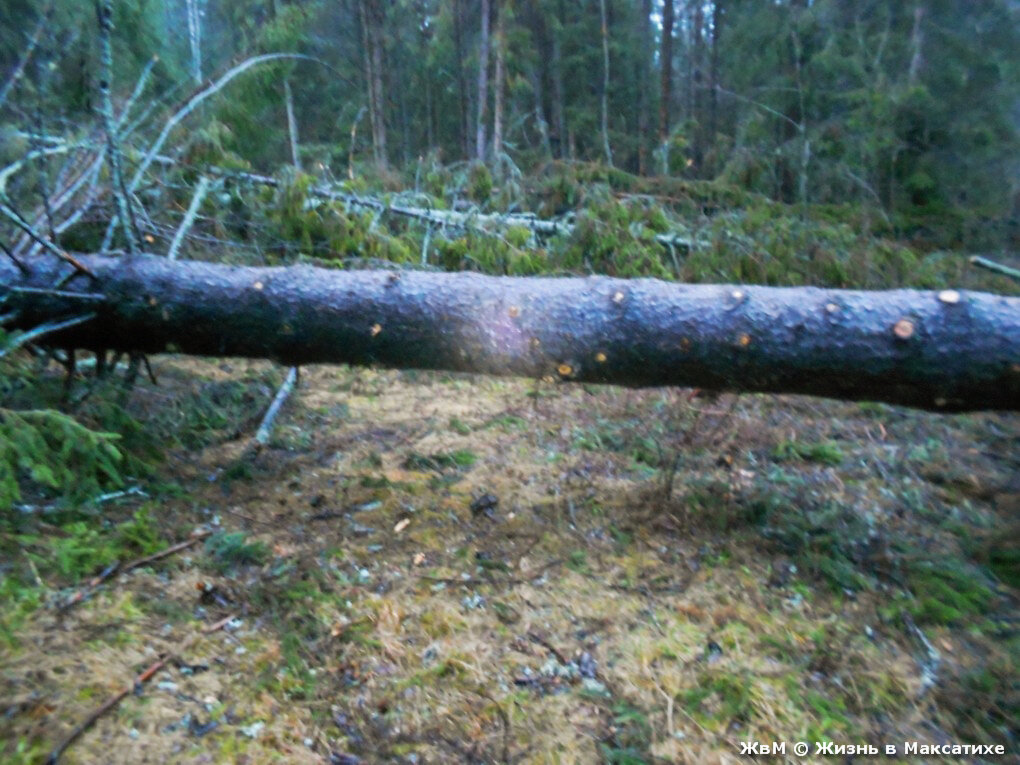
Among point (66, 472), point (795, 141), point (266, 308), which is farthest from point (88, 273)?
point (795, 141)

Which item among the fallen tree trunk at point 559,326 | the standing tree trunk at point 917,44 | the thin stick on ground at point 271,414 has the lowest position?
the thin stick on ground at point 271,414

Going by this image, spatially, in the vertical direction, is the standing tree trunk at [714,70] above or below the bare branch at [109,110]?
above

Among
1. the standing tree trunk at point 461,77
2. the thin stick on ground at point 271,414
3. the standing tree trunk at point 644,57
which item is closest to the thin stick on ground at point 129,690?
the thin stick on ground at point 271,414

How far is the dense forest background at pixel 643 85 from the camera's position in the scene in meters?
6.18

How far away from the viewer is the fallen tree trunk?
316 cm

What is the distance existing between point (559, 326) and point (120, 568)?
2285 millimetres

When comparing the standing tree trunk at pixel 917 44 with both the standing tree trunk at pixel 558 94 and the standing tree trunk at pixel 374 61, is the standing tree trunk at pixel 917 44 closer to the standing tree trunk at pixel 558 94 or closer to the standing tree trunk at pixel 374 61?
the standing tree trunk at pixel 558 94

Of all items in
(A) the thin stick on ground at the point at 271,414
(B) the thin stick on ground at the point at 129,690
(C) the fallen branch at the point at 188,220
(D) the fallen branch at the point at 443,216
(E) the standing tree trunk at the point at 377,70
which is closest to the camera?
(B) the thin stick on ground at the point at 129,690

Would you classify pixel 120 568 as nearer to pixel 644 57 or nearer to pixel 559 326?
pixel 559 326

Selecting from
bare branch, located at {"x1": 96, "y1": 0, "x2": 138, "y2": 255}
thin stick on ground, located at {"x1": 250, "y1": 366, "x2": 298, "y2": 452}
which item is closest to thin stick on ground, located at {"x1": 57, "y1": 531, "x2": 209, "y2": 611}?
thin stick on ground, located at {"x1": 250, "y1": 366, "x2": 298, "y2": 452}

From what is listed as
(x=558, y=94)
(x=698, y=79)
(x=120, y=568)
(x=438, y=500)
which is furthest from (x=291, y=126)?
(x=120, y=568)

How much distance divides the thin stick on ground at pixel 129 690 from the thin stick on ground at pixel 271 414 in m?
1.57

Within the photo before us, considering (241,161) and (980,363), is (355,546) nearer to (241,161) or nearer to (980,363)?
(980,363)

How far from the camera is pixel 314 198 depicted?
602cm
